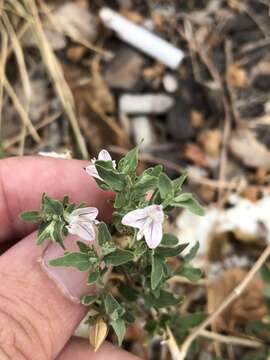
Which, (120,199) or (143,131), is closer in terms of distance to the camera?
(120,199)

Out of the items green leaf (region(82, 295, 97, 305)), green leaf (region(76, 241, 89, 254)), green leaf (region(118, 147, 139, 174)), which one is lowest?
green leaf (region(82, 295, 97, 305))

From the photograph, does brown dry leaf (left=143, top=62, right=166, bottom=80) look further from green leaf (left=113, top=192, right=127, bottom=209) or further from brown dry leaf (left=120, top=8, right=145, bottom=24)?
green leaf (left=113, top=192, right=127, bottom=209)

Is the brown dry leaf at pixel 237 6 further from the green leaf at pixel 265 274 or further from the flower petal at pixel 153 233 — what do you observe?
the flower petal at pixel 153 233

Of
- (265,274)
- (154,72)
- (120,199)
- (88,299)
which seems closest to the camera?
(120,199)

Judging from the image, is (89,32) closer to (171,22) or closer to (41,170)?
(171,22)

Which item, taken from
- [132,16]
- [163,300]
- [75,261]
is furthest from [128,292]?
[132,16]

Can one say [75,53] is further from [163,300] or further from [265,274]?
[163,300]

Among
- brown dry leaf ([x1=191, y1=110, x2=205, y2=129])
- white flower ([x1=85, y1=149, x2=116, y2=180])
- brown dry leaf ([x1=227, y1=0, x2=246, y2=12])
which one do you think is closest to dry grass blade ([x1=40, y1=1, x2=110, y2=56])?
brown dry leaf ([x1=191, y1=110, x2=205, y2=129])

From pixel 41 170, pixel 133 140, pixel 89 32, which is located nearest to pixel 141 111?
pixel 133 140
